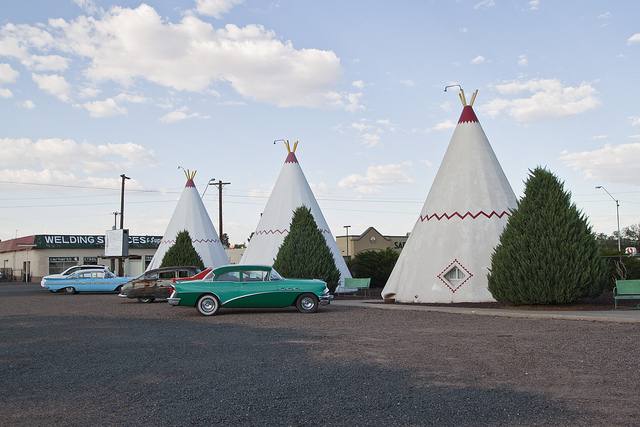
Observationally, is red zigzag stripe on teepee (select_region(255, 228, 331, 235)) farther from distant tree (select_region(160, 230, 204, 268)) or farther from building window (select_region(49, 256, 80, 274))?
building window (select_region(49, 256, 80, 274))

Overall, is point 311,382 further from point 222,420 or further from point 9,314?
point 9,314

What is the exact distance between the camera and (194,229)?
33625 millimetres

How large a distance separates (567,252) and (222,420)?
1209 cm

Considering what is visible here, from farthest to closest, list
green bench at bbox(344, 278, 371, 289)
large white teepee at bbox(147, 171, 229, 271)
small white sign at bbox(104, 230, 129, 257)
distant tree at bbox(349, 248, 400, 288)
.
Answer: small white sign at bbox(104, 230, 129, 257) → large white teepee at bbox(147, 171, 229, 271) → distant tree at bbox(349, 248, 400, 288) → green bench at bbox(344, 278, 371, 289)

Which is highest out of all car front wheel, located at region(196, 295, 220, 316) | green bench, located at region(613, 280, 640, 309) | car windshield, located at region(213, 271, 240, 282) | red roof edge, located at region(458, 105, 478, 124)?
red roof edge, located at region(458, 105, 478, 124)

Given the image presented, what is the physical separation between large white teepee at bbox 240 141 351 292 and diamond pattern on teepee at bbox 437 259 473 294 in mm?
9521

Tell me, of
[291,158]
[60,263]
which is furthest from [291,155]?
[60,263]

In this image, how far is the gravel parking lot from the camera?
534cm

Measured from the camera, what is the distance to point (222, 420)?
5156 mm

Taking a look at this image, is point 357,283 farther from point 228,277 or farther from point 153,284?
point 228,277

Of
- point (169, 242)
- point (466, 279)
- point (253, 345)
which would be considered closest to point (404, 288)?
point (466, 279)

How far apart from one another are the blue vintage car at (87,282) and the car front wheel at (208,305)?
1614 centimetres

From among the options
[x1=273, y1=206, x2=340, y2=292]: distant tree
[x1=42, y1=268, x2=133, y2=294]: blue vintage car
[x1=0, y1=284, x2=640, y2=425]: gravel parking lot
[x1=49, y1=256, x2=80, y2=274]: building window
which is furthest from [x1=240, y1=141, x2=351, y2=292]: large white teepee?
[x1=49, y1=256, x2=80, y2=274]: building window

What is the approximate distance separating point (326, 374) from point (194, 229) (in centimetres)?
2731
